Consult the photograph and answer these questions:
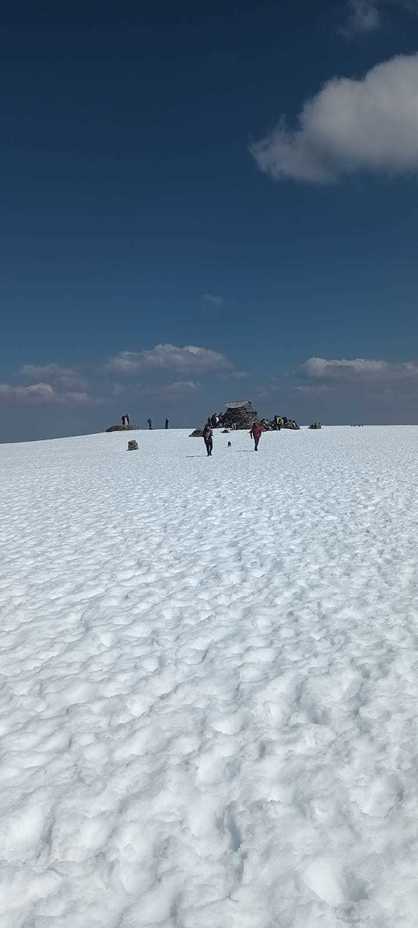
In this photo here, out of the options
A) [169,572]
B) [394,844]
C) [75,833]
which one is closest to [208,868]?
[75,833]

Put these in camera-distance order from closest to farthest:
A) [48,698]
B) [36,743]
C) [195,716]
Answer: [36,743] < [195,716] < [48,698]

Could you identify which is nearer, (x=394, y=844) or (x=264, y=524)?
(x=394, y=844)

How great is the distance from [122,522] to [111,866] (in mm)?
10613

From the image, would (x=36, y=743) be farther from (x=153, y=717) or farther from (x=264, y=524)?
(x=264, y=524)

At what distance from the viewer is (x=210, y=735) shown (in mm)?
4766

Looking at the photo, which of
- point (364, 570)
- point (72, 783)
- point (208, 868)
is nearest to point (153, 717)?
point (72, 783)

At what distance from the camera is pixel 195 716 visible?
5090 millimetres

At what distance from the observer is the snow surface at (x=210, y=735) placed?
326 cm

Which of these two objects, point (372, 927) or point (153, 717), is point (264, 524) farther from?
point (372, 927)

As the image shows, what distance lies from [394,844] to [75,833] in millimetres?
2199

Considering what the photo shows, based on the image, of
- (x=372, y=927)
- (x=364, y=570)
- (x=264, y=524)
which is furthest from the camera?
(x=264, y=524)

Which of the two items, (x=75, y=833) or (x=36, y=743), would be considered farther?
(x=36, y=743)

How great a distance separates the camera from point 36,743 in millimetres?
4742

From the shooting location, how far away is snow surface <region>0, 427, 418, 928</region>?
3.26 m
